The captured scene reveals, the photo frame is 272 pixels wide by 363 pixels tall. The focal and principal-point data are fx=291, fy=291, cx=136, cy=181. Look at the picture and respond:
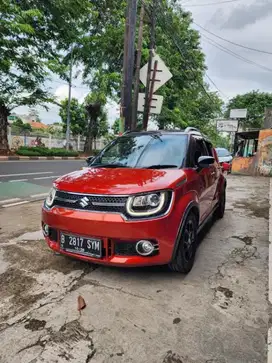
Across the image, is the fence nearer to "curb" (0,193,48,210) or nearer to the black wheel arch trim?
"curb" (0,193,48,210)

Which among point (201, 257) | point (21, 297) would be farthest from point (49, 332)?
point (201, 257)

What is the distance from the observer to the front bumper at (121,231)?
260cm

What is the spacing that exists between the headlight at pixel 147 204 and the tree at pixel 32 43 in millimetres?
13012

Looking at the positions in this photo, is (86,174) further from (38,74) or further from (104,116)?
(104,116)

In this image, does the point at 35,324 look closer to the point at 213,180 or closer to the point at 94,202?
the point at 94,202

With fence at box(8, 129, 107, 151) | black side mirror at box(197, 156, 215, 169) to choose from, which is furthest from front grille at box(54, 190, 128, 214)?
fence at box(8, 129, 107, 151)

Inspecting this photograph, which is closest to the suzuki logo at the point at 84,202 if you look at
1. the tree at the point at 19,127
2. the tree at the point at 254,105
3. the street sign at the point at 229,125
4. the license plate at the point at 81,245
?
the license plate at the point at 81,245

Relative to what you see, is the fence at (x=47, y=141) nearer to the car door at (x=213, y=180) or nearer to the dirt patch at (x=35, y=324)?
the car door at (x=213, y=180)

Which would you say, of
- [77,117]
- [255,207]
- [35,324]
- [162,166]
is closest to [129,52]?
[162,166]

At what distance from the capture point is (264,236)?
468 centimetres

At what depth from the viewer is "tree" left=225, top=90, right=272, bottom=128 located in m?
32.0

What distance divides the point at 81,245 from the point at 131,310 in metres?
0.77

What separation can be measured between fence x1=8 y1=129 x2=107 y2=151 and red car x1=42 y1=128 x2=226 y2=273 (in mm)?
18603

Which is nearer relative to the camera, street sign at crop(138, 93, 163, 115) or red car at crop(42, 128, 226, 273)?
red car at crop(42, 128, 226, 273)
